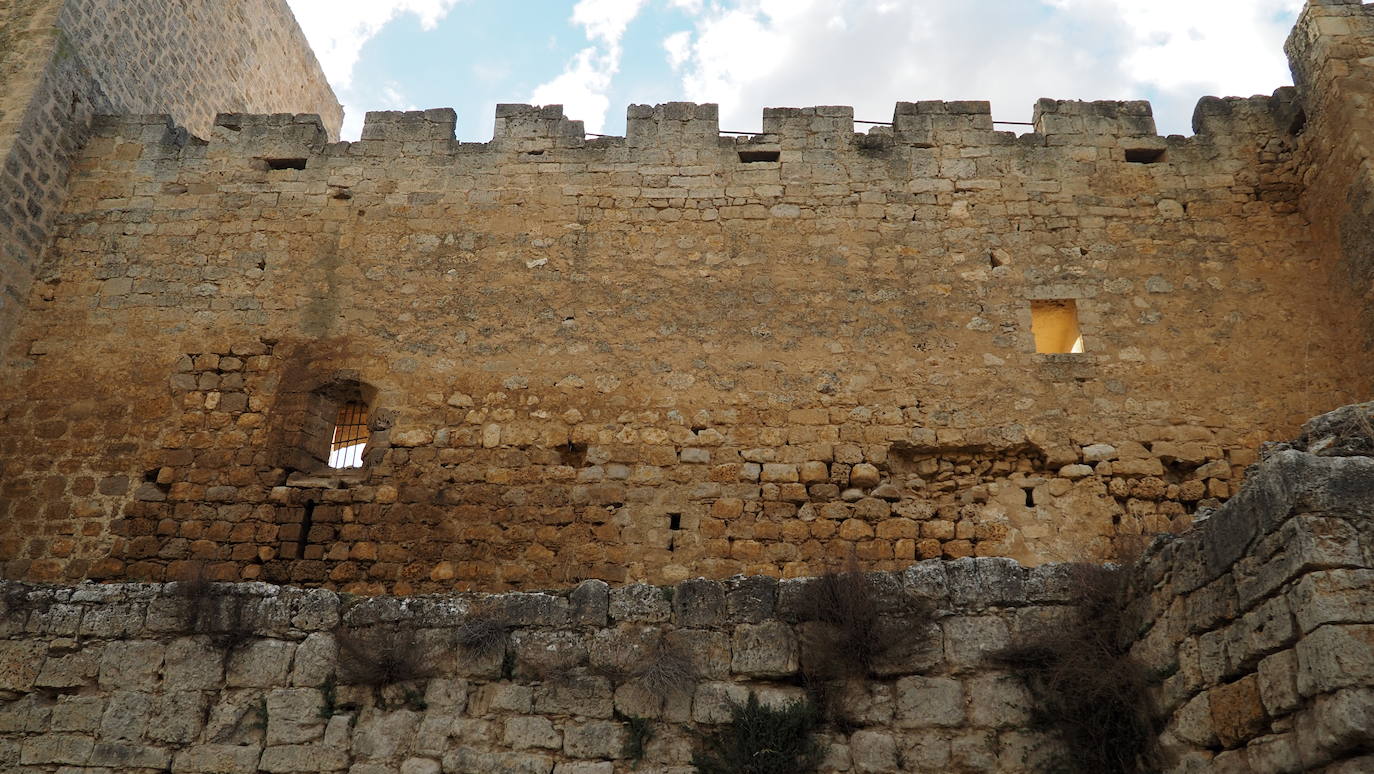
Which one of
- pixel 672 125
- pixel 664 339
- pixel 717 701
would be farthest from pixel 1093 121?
pixel 717 701

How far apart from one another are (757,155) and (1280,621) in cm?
676

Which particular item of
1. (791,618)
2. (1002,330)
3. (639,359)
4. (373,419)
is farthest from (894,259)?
(791,618)

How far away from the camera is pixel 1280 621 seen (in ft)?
10.9

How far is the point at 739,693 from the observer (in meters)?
4.37

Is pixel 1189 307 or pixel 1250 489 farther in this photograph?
pixel 1189 307

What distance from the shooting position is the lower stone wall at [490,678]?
4.31 meters

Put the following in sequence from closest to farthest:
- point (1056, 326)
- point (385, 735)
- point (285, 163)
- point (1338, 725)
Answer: point (1338, 725) → point (385, 735) → point (1056, 326) → point (285, 163)

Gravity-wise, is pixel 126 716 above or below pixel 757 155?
below

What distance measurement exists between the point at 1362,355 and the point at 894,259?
11.6ft

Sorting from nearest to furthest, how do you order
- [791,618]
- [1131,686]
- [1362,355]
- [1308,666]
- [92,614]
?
[1308,666] → [1131,686] → [791,618] → [92,614] → [1362,355]

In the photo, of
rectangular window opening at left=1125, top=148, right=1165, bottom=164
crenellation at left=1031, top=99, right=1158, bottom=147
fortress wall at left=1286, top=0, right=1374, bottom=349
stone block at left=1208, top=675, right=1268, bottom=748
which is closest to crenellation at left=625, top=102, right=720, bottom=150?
crenellation at left=1031, top=99, right=1158, bottom=147

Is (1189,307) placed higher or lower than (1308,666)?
higher

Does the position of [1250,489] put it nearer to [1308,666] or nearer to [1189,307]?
[1308,666]

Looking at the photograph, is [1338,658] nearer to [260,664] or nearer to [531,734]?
[531,734]
